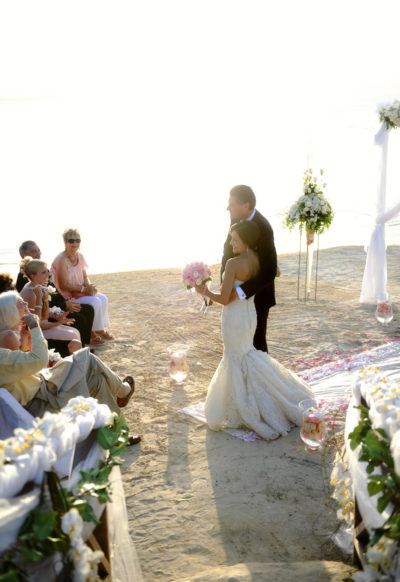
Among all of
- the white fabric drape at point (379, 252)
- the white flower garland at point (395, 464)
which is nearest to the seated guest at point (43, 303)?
the white flower garland at point (395, 464)

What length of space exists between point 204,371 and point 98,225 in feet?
49.7

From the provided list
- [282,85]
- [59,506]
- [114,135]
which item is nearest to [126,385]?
[59,506]

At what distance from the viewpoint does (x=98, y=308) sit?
8148 millimetres

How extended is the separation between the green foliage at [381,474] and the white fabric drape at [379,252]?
7.20m

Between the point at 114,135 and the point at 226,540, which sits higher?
the point at 114,135

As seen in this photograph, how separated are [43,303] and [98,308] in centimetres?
149

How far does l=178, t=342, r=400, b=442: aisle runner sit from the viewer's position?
624 cm

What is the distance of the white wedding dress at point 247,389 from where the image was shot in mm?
5562

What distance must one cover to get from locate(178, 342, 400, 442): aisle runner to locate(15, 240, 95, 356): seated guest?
2.16 metres

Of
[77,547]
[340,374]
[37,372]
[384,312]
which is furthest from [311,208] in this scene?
[77,547]

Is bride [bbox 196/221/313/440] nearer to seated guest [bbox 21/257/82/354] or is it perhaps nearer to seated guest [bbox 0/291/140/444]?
seated guest [bbox 0/291/140/444]

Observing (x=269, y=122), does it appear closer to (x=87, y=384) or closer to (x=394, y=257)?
(x=394, y=257)

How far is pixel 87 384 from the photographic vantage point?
525cm

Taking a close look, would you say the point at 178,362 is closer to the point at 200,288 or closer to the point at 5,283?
the point at 200,288
